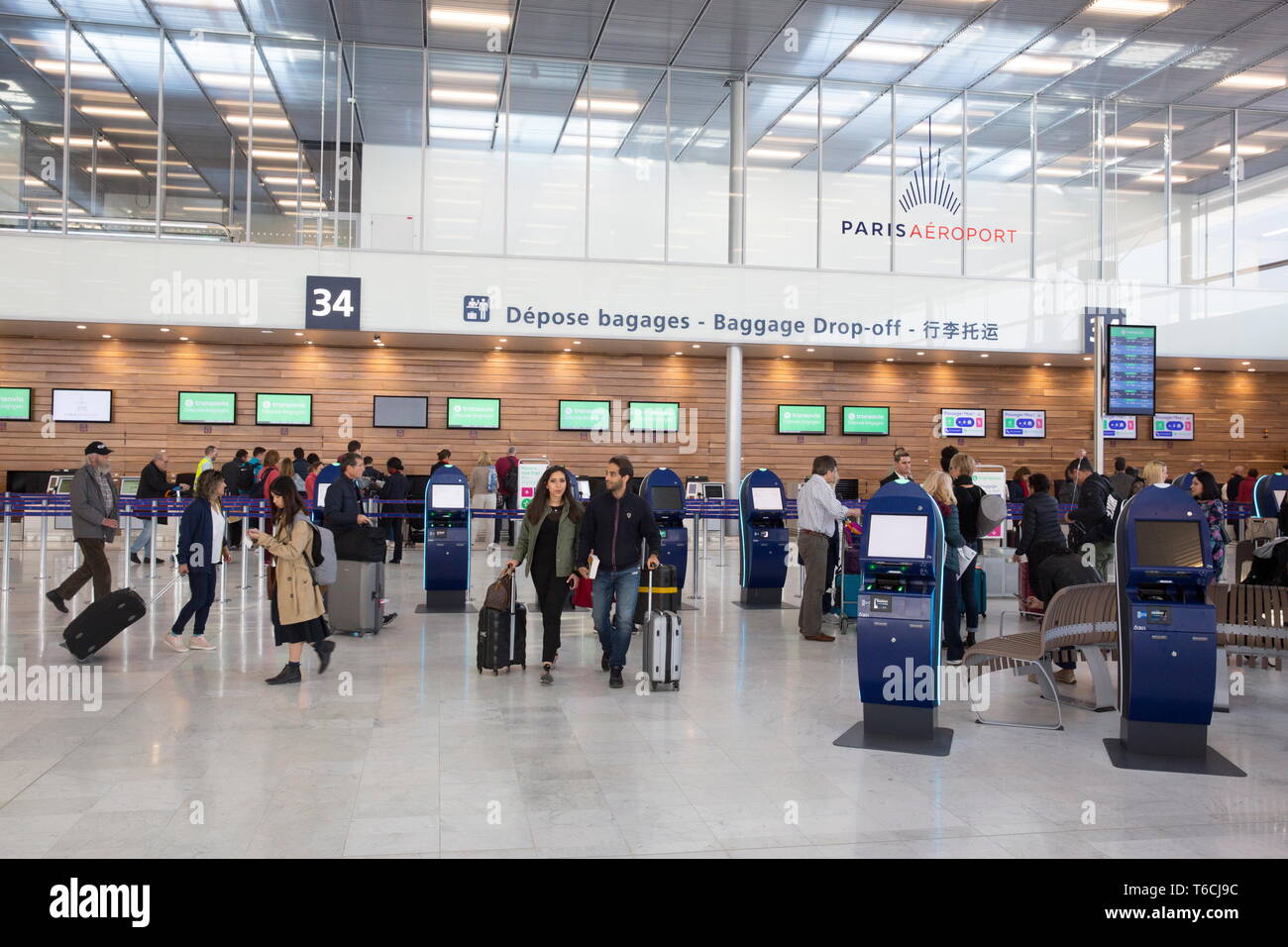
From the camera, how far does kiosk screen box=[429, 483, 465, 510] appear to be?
1005 cm

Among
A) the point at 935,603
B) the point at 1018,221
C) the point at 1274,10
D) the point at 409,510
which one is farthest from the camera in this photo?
the point at 1018,221

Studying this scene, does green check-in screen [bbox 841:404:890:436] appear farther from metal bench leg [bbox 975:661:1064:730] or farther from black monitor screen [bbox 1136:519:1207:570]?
black monitor screen [bbox 1136:519:1207:570]

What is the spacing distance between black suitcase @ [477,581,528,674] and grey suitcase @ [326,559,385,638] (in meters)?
1.86

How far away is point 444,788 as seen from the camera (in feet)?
14.9

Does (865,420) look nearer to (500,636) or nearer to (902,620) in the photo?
(500,636)

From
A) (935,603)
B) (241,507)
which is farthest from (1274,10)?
(241,507)

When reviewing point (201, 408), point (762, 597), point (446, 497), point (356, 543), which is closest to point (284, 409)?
point (201, 408)

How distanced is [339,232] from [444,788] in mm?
13945

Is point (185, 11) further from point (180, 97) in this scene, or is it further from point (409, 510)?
point (409, 510)

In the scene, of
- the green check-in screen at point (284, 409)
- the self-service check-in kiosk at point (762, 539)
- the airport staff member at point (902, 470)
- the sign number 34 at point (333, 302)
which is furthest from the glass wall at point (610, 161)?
the airport staff member at point (902, 470)

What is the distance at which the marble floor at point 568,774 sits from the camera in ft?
12.8

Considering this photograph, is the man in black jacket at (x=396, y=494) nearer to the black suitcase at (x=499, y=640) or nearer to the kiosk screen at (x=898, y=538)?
the black suitcase at (x=499, y=640)

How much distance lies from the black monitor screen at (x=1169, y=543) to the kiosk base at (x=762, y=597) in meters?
5.79
